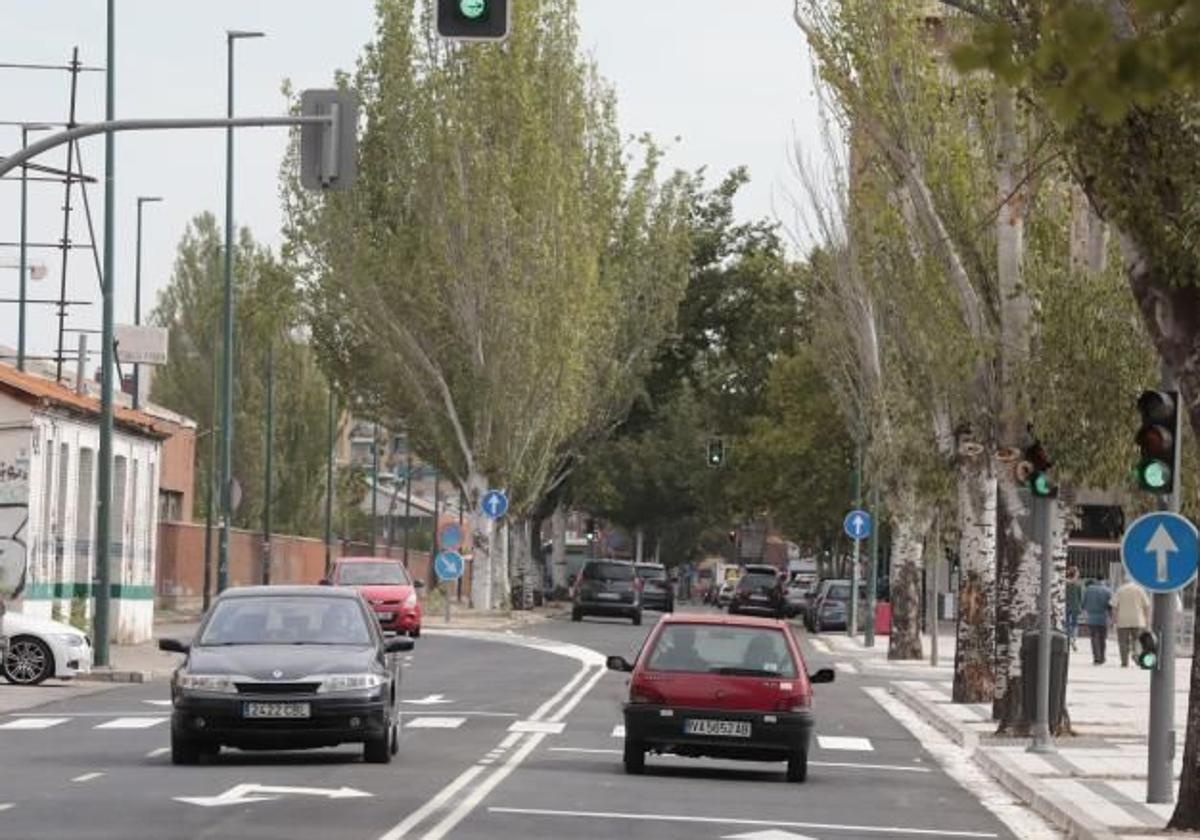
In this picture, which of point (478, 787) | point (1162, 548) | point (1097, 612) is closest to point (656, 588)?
point (1097, 612)

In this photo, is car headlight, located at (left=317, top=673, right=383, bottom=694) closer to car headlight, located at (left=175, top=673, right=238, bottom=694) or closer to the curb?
car headlight, located at (left=175, top=673, right=238, bottom=694)

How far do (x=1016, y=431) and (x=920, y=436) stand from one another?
867 cm

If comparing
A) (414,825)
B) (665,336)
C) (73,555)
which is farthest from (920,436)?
(665,336)

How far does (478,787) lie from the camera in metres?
21.4

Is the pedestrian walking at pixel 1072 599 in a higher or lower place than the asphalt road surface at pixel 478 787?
higher

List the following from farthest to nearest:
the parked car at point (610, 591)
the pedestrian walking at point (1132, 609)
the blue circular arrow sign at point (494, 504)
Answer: the parked car at point (610, 591) < the blue circular arrow sign at point (494, 504) < the pedestrian walking at point (1132, 609)

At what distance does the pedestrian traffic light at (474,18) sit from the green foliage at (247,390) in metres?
92.6

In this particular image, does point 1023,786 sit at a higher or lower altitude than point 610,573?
lower

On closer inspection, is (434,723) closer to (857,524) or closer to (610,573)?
(857,524)

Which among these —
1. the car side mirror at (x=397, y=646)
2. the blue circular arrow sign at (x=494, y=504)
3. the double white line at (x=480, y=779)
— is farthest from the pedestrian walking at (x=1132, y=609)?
the car side mirror at (x=397, y=646)

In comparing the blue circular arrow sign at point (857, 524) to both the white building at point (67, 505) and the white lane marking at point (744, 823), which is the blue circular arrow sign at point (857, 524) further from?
the white lane marking at point (744, 823)

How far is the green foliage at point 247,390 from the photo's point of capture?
371 feet

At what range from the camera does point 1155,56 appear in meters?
6.20

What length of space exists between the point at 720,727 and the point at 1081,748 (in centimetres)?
702
